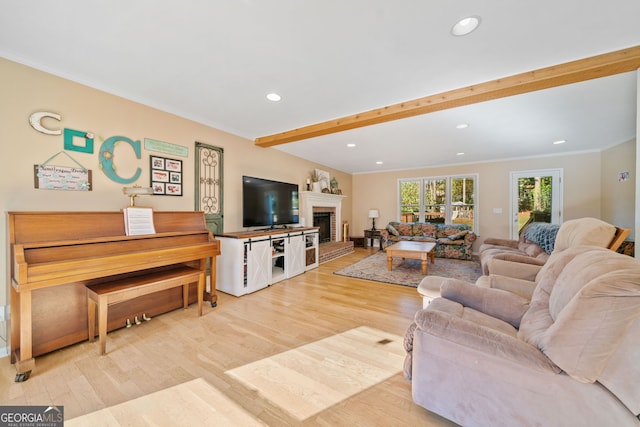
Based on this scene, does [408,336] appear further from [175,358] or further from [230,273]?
[230,273]

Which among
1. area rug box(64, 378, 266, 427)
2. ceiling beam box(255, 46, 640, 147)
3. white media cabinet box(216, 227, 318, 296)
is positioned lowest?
area rug box(64, 378, 266, 427)

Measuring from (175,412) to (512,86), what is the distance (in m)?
3.57

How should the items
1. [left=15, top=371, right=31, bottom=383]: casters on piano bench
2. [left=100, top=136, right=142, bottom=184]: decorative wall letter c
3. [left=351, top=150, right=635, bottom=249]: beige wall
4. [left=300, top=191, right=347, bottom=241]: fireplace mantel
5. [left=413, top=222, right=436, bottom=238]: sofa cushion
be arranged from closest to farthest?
[left=15, top=371, right=31, bottom=383]: casters on piano bench, [left=100, top=136, right=142, bottom=184]: decorative wall letter c, [left=351, top=150, right=635, bottom=249]: beige wall, [left=300, top=191, right=347, bottom=241]: fireplace mantel, [left=413, top=222, right=436, bottom=238]: sofa cushion

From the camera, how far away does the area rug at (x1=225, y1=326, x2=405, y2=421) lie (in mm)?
1408

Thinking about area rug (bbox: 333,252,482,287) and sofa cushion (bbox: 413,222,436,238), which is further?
sofa cushion (bbox: 413,222,436,238)

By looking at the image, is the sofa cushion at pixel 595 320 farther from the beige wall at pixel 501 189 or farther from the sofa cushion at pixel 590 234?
the beige wall at pixel 501 189

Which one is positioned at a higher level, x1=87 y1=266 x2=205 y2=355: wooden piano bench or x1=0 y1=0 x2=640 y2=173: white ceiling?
x1=0 y1=0 x2=640 y2=173: white ceiling

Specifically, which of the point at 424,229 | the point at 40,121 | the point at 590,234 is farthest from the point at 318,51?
the point at 424,229

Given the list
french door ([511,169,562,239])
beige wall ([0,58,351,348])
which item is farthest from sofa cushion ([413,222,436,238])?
beige wall ([0,58,351,348])

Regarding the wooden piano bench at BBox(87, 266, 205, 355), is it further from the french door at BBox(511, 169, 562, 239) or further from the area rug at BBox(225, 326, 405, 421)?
the french door at BBox(511, 169, 562, 239)

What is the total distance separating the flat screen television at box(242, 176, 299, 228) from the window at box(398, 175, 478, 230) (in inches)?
151

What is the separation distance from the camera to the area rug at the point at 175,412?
4.09 feet

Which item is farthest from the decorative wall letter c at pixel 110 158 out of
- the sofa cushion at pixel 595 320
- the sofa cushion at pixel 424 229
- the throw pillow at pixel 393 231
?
the sofa cushion at pixel 424 229

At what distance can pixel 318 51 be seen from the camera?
1821mm
